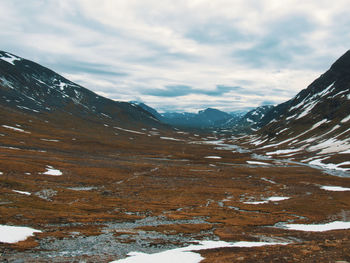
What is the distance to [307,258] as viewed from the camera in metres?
22.8

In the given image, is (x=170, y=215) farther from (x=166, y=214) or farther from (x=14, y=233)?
(x=14, y=233)

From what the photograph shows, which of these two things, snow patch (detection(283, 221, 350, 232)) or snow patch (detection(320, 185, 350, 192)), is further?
snow patch (detection(320, 185, 350, 192))

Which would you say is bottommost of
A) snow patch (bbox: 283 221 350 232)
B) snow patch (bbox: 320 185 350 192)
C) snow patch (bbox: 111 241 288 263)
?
snow patch (bbox: 320 185 350 192)

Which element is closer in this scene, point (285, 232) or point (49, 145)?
point (285, 232)

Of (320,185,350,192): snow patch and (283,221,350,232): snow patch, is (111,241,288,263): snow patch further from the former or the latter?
(320,185,350,192): snow patch

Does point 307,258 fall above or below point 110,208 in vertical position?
above

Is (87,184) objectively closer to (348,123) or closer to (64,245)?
(64,245)

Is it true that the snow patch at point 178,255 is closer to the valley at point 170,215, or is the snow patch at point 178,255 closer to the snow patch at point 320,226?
the valley at point 170,215

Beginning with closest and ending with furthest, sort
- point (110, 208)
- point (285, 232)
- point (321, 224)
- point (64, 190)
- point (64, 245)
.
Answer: point (64, 245)
point (285, 232)
point (321, 224)
point (110, 208)
point (64, 190)

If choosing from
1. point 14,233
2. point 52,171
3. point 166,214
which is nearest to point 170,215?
point 166,214

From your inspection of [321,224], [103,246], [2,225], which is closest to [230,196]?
[321,224]

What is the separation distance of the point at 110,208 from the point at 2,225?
18550mm

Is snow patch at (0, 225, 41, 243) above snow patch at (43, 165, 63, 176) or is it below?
above

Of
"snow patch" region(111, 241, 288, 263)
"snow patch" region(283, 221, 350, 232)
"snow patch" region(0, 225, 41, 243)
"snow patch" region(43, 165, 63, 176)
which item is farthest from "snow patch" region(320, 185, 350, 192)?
"snow patch" region(43, 165, 63, 176)
